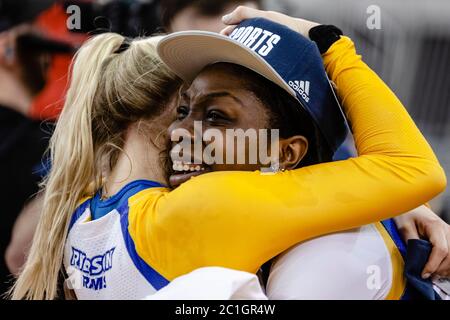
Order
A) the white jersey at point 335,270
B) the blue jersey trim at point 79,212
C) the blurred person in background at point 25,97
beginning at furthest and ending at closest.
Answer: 1. the blurred person in background at point 25,97
2. the blue jersey trim at point 79,212
3. the white jersey at point 335,270

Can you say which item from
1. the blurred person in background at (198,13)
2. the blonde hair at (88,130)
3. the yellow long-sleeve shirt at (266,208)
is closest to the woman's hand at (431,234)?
the yellow long-sleeve shirt at (266,208)

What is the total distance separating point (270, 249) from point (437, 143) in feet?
6.04

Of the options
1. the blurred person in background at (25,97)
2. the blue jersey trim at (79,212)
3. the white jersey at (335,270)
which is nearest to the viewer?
the white jersey at (335,270)

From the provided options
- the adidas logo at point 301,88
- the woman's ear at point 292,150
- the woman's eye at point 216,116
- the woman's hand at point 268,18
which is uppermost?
the woman's hand at point 268,18

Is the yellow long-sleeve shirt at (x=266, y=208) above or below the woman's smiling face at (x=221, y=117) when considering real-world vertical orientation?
below

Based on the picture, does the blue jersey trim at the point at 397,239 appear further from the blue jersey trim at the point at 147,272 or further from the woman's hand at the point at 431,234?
the blue jersey trim at the point at 147,272

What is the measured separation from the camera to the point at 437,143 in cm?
288

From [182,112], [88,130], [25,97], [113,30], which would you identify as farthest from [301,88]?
[25,97]

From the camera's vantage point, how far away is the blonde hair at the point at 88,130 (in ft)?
4.91

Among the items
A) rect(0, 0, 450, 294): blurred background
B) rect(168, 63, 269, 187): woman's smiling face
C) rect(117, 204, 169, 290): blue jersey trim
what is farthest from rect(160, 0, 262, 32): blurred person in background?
rect(117, 204, 169, 290): blue jersey trim

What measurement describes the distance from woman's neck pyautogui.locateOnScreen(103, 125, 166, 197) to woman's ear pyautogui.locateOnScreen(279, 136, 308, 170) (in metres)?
0.25

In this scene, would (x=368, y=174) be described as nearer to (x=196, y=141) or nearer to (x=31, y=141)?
(x=196, y=141)

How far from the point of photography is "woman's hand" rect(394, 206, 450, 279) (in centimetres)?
132

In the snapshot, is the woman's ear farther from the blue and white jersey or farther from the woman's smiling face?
the blue and white jersey
